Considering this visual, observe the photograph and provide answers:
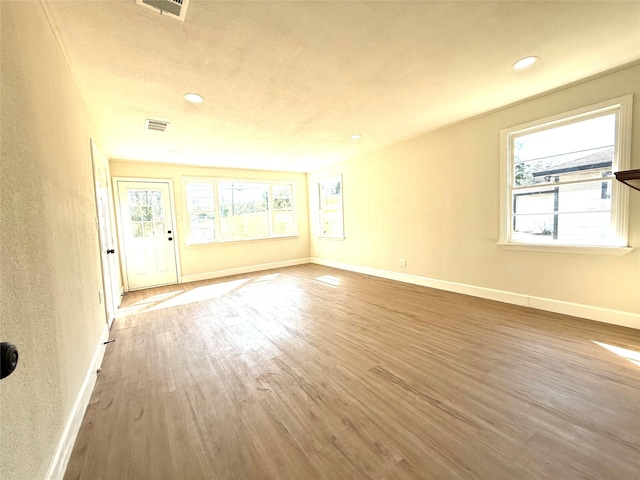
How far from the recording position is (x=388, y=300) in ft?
12.4

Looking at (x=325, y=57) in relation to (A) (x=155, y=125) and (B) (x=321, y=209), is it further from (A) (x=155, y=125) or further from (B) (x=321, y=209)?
(B) (x=321, y=209)

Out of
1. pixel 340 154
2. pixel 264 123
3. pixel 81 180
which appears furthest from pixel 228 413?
pixel 340 154

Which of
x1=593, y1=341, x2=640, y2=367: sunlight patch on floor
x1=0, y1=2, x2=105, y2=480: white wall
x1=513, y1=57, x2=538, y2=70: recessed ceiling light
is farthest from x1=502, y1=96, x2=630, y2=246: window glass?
x1=0, y1=2, x2=105, y2=480: white wall

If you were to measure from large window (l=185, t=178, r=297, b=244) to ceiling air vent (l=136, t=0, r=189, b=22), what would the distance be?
4362mm

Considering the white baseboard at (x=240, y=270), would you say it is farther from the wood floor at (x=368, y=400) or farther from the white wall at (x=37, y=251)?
the white wall at (x=37, y=251)

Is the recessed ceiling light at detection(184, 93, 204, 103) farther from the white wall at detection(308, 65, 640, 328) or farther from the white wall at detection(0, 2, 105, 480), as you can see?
the white wall at detection(308, 65, 640, 328)

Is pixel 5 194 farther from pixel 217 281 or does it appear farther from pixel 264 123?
pixel 217 281

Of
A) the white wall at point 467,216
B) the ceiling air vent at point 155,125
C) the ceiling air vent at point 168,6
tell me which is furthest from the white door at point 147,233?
the ceiling air vent at point 168,6

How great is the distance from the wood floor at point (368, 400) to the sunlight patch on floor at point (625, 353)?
3 centimetres

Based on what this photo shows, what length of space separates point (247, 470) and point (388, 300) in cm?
285

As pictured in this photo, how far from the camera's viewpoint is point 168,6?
156cm

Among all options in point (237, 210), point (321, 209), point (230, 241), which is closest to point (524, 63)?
point (321, 209)

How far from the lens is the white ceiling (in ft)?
5.55

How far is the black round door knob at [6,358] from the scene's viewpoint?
0.59 meters
